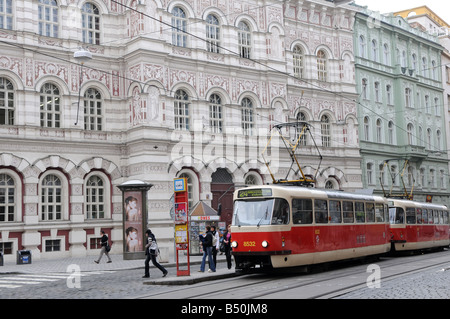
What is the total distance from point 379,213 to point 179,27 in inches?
Result: 646

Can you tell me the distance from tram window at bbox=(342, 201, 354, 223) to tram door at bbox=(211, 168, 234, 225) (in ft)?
45.8

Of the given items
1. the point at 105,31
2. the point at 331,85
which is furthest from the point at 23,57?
the point at 331,85

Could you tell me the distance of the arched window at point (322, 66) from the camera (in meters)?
44.3

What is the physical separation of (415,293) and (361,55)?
119 ft

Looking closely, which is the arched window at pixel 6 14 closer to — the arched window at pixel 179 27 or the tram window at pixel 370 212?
the arched window at pixel 179 27

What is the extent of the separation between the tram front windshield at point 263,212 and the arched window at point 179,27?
18.2m

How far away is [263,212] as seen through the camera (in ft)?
63.0

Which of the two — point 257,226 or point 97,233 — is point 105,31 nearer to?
point 97,233

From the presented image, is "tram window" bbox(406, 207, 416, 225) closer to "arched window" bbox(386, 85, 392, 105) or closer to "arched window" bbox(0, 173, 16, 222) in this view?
"arched window" bbox(0, 173, 16, 222)

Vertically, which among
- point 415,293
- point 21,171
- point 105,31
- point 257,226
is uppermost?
point 105,31

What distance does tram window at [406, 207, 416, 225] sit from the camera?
99.3 ft

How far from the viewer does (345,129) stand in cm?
4469

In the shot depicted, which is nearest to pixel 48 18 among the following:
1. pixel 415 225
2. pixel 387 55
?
pixel 415 225

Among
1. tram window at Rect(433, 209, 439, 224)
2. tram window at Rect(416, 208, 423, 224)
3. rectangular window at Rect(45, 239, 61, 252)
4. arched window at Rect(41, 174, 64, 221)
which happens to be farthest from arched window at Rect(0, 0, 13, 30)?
tram window at Rect(433, 209, 439, 224)
